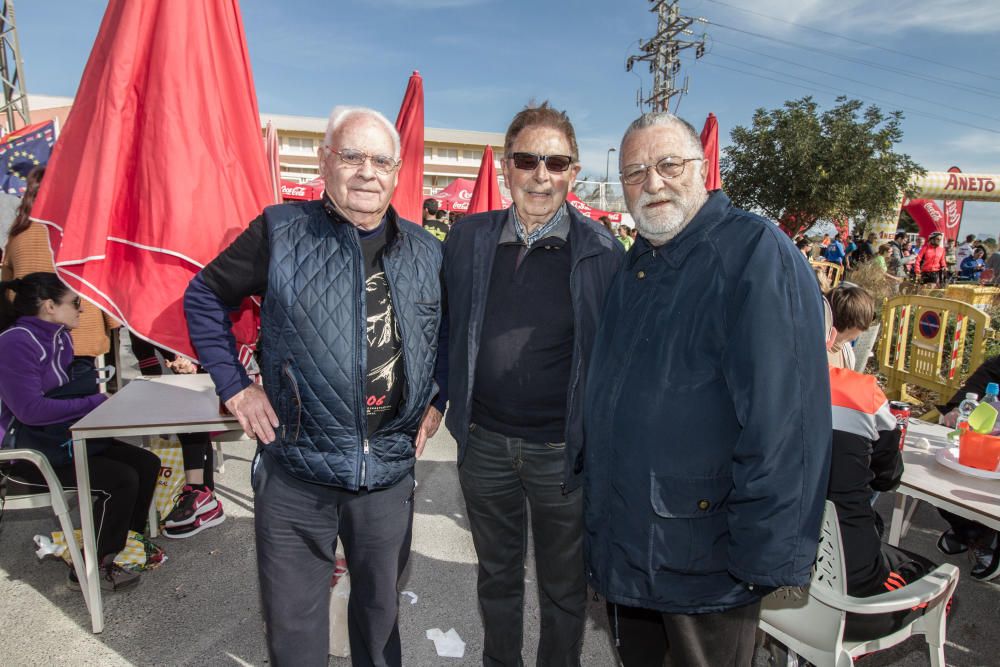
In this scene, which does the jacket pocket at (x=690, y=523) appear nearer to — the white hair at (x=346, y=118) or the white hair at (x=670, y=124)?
the white hair at (x=670, y=124)

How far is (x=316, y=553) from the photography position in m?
1.97

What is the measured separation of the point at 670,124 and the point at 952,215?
30059mm

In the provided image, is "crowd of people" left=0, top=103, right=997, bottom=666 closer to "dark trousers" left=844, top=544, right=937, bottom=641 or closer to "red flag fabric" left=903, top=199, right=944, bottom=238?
"dark trousers" left=844, top=544, right=937, bottom=641

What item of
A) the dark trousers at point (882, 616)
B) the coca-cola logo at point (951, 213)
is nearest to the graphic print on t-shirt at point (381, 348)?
the dark trousers at point (882, 616)

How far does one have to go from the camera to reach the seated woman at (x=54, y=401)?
285 cm

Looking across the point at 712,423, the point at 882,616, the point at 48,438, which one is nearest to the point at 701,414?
the point at 712,423

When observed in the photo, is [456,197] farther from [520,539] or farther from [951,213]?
[951,213]

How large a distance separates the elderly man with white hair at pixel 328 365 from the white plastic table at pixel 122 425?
3.65 feet

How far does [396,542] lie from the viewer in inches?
80.7

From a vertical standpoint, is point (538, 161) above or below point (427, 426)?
above

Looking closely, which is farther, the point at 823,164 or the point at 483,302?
the point at 823,164

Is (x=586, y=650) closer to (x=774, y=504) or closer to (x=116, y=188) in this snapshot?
(x=774, y=504)

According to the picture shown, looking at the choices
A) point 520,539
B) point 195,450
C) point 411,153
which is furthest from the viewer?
point 411,153

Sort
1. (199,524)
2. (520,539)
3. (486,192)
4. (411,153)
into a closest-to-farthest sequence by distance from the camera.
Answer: (520,539) → (199,524) → (411,153) → (486,192)
